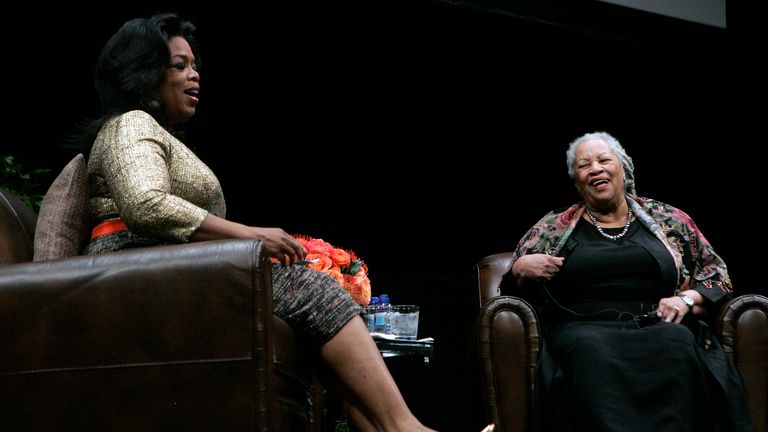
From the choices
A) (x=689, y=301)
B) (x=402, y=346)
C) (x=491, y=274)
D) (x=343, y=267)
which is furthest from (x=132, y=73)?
(x=689, y=301)

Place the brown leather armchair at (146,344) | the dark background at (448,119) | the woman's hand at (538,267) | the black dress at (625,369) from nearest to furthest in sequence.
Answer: the brown leather armchair at (146,344) → the black dress at (625,369) → the woman's hand at (538,267) → the dark background at (448,119)

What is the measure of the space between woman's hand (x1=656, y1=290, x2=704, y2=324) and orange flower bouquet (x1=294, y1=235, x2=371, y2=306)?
2.88ft

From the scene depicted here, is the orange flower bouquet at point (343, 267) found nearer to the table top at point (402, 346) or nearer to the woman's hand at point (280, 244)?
the table top at point (402, 346)

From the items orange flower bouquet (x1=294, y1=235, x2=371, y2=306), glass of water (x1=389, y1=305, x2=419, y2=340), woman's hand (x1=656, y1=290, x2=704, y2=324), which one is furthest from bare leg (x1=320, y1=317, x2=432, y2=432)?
woman's hand (x1=656, y1=290, x2=704, y2=324)

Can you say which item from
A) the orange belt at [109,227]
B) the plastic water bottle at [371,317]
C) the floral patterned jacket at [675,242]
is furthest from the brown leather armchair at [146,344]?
the floral patterned jacket at [675,242]

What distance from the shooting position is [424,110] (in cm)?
418

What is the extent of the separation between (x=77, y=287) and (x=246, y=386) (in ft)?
1.24

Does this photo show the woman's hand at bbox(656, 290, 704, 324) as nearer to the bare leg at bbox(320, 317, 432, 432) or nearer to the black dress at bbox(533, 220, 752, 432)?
the black dress at bbox(533, 220, 752, 432)

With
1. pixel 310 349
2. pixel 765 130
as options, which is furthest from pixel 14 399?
pixel 765 130

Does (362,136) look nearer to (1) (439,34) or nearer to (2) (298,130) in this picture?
(2) (298,130)

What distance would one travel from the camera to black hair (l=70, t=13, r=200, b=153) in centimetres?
188

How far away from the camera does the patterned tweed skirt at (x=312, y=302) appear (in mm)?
1588

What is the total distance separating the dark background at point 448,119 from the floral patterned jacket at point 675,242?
1.39 metres

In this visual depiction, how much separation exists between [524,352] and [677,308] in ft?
1.58
